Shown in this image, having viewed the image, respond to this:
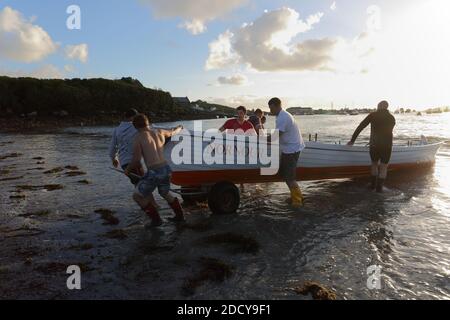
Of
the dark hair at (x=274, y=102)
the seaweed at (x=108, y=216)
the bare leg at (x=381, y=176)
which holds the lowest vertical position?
the seaweed at (x=108, y=216)

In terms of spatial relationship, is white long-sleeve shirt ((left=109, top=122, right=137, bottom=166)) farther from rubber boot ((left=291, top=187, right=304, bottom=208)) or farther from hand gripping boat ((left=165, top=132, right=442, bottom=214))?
rubber boot ((left=291, top=187, right=304, bottom=208))

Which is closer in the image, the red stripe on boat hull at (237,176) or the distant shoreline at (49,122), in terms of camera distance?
the red stripe on boat hull at (237,176)

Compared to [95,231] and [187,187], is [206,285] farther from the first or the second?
[187,187]

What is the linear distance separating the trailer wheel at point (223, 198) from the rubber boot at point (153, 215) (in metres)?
1.47

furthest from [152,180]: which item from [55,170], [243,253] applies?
[55,170]

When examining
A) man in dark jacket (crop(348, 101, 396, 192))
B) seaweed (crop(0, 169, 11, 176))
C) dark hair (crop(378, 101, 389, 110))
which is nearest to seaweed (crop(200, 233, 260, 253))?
man in dark jacket (crop(348, 101, 396, 192))

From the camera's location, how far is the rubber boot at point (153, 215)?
7.64 metres

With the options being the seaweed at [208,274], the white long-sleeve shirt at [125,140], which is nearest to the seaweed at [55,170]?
the white long-sleeve shirt at [125,140]

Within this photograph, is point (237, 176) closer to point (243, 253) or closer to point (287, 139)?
point (287, 139)

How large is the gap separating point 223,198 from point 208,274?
131 inches

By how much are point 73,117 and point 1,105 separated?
1247 centimetres

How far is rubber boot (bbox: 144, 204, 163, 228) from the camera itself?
764cm

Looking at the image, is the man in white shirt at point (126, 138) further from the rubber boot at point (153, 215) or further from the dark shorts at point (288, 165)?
the dark shorts at point (288, 165)

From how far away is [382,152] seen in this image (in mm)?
11102
